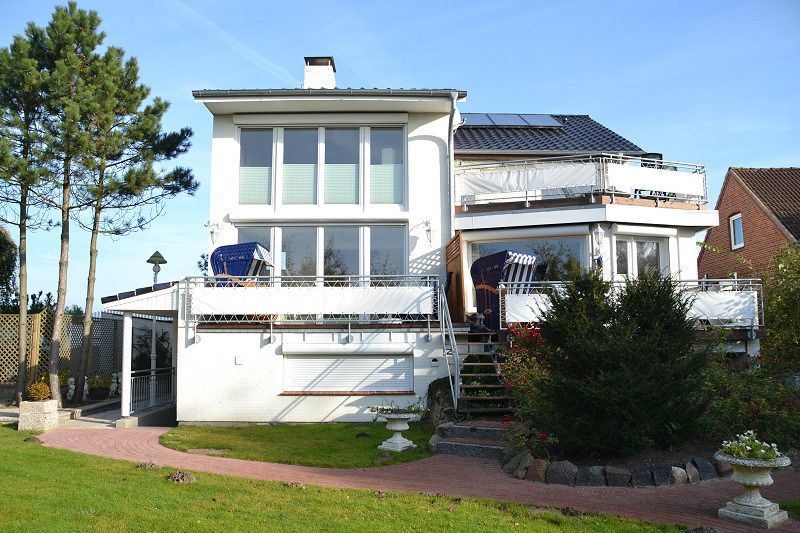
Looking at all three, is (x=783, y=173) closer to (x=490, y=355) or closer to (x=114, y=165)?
(x=490, y=355)

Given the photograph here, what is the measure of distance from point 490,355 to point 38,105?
13094 mm

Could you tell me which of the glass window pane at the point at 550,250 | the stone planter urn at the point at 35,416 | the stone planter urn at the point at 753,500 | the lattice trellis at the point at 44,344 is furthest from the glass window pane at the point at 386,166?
the stone planter urn at the point at 753,500

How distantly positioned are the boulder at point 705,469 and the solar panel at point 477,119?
15364 mm

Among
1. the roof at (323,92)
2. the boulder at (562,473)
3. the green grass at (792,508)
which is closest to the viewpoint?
the green grass at (792,508)

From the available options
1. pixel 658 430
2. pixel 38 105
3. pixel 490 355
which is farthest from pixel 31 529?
pixel 38 105

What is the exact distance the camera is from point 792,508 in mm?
7508

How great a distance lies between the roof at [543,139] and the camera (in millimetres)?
19984

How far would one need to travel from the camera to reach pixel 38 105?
1736 centimetres

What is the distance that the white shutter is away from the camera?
49.1ft

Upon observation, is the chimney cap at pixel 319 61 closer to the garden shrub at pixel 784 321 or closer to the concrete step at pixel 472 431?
the concrete step at pixel 472 431

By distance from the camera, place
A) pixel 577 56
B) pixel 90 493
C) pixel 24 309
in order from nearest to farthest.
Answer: pixel 90 493 → pixel 577 56 → pixel 24 309

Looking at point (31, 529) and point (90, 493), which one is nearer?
point (31, 529)

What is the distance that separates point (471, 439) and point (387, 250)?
741 centimetres

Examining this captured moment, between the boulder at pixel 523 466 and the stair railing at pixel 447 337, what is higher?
the stair railing at pixel 447 337
